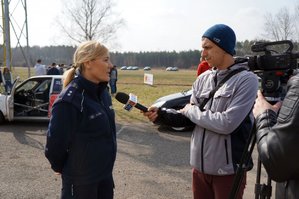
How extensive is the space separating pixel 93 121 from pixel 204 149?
86 cm

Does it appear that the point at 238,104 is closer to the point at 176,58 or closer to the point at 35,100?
the point at 35,100

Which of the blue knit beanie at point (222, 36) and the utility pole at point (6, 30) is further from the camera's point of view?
the utility pole at point (6, 30)

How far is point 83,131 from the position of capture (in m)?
2.58

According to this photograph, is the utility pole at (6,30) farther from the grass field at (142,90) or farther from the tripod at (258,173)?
the tripod at (258,173)

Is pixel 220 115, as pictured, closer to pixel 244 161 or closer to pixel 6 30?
pixel 244 161

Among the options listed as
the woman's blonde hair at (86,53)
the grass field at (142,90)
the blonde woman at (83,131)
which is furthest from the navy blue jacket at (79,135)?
the grass field at (142,90)

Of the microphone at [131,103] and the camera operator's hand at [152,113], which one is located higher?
the microphone at [131,103]

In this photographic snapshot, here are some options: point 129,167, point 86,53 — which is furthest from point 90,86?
point 129,167

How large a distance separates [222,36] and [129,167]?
3.82 meters

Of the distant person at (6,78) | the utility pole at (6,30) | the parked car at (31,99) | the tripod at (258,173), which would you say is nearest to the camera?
the tripod at (258,173)

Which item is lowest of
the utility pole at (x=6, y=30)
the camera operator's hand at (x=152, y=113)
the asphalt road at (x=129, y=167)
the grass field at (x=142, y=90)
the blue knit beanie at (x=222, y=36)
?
the asphalt road at (x=129, y=167)

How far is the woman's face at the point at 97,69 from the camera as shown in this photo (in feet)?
8.83

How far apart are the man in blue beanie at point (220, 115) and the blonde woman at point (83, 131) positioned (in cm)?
44

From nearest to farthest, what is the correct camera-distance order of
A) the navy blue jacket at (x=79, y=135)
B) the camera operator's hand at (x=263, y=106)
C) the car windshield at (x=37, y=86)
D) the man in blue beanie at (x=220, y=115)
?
1. the camera operator's hand at (x=263, y=106)
2. the man in blue beanie at (x=220, y=115)
3. the navy blue jacket at (x=79, y=135)
4. the car windshield at (x=37, y=86)
